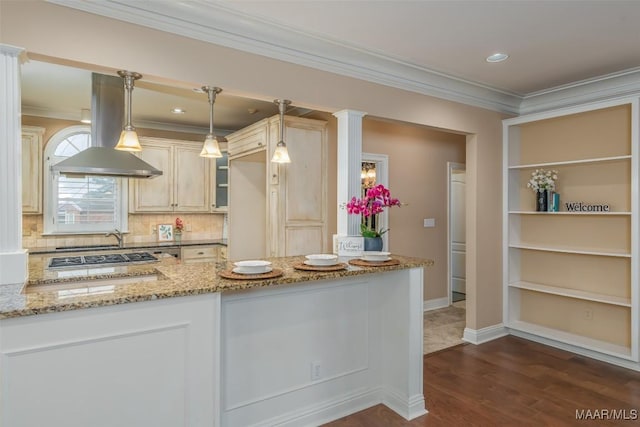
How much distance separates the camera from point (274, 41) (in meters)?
2.62

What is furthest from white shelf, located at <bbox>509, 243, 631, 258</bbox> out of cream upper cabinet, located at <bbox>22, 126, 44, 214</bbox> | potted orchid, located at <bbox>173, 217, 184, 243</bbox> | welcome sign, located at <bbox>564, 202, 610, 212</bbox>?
cream upper cabinet, located at <bbox>22, 126, 44, 214</bbox>

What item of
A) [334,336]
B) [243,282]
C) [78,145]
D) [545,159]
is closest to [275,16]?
[243,282]

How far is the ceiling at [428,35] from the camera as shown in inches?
90.0

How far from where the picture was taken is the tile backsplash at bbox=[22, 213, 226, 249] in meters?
4.54

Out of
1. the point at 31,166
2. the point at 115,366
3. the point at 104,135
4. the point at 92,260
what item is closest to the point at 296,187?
the point at 104,135

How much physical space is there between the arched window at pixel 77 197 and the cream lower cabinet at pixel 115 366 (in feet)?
11.6

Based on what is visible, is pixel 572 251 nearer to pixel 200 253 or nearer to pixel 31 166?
pixel 200 253

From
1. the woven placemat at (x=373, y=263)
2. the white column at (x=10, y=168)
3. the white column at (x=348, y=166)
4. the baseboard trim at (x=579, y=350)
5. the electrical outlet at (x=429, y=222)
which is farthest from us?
the electrical outlet at (x=429, y=222)

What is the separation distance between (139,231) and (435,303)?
4.30 metres

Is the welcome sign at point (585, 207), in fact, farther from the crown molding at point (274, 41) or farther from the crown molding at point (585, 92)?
the crown molding at point (274, 41)

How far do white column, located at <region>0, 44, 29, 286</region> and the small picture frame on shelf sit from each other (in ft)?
11.2

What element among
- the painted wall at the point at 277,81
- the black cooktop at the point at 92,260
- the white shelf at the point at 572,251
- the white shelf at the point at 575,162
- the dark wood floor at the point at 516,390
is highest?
the painted wall at the point at 277,81

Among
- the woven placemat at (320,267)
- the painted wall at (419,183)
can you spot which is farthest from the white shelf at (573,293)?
the woven placemat at (320,267)

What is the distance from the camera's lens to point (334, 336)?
102 inches
